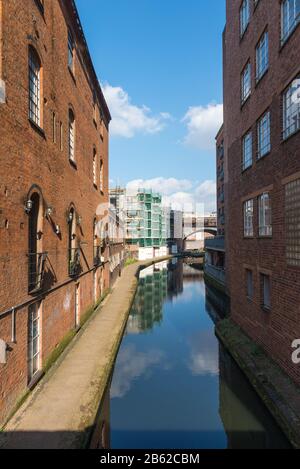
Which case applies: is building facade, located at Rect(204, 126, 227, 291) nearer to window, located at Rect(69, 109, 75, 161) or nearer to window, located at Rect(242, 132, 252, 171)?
window, located at Rect(242, 132, 252, 171)

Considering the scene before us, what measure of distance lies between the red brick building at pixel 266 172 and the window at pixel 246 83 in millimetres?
40

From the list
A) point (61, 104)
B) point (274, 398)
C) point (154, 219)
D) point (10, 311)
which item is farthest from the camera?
point (154, 219)

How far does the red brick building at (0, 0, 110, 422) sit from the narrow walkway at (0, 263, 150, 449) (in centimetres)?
43

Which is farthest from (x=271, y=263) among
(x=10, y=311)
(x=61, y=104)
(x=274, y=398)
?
(x=61, y=104)

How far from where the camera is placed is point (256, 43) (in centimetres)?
1200

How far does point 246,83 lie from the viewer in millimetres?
13508

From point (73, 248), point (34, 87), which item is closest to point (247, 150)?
point (73, 248)

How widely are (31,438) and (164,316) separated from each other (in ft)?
56.0

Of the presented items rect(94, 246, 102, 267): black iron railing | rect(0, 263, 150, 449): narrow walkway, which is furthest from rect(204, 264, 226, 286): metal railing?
rect(0, 263, 150, 449): narrow walkway

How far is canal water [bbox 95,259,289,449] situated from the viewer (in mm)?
8039

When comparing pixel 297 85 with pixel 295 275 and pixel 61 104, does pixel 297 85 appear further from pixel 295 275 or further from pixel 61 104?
pixel 61 104

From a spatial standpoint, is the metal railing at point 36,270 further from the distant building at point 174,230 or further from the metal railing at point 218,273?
the distant building at point 174,230

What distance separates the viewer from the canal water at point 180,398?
26.4 feet

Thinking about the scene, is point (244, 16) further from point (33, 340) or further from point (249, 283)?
point (33, 340)
